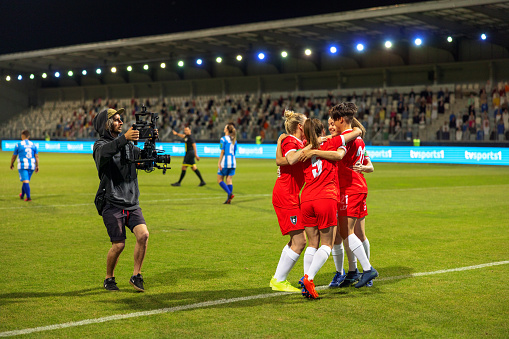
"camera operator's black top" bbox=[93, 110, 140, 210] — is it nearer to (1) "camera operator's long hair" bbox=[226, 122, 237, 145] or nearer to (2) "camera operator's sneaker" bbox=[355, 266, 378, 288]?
(2) "camera operator's sneaker" bbox=[355, 266, 378, 288]

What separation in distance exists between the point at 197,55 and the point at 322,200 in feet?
138

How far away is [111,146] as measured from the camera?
616cm

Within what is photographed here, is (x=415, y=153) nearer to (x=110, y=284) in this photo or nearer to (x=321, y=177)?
(x=321, y=177)

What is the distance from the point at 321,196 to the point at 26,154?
11942mm

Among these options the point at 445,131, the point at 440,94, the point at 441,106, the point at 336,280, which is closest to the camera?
the point at 336,280

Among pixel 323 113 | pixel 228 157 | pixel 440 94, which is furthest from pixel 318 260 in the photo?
pixel 323 113

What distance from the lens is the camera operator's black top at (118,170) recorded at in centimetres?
638

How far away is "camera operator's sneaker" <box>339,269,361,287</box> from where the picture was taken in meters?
6.84

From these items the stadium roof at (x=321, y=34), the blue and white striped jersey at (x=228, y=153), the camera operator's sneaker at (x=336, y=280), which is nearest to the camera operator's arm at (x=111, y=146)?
the camera operator's sneaker at (x=336, y=280)

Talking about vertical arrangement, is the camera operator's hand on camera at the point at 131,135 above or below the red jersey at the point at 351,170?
above

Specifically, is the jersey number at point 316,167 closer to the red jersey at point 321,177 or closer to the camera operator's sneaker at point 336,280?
the red jersey at point 321,177

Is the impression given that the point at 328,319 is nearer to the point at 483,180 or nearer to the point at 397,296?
the point at 397,296

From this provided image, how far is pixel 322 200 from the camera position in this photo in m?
6.09

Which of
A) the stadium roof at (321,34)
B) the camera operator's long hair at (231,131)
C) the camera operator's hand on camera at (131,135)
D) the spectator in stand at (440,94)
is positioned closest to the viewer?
the camera operator's hand on camera at (131,135)
